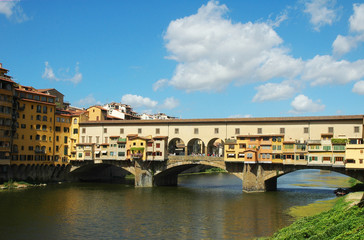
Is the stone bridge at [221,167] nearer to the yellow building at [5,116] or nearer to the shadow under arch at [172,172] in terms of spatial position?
the shadow under arch at [172,172]

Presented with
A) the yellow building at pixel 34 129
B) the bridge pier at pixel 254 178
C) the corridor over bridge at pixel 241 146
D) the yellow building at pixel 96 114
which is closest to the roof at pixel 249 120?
the corridor over bridge at pixel 241 146

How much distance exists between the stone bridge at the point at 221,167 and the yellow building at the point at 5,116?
16.0m

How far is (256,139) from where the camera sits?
64125mm

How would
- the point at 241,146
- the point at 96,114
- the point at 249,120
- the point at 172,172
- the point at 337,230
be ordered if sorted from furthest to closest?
the point at 96,114, the point at 172,172, the point at 249,120, the point at 241,146, the point at 337,230

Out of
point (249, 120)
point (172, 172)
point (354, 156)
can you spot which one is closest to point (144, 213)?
point (249, 120)

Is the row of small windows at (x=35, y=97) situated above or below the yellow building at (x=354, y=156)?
above

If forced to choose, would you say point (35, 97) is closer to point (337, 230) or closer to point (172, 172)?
point (172, 172)

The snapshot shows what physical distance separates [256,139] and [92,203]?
29.2 metres

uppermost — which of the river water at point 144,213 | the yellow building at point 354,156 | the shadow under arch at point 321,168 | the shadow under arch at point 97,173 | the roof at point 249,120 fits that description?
the roof at point 249,120

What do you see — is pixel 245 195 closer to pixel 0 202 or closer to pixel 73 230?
pixel 73 230

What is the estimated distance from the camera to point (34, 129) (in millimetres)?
74938

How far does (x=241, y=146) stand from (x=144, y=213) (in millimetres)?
25464

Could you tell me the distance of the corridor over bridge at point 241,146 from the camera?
192 ft

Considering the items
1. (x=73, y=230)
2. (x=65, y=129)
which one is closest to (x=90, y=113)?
(x=65, y=129)
